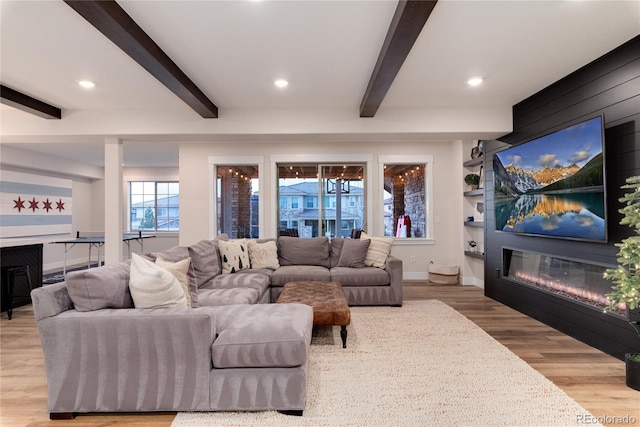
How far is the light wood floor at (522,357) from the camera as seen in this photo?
2.03m

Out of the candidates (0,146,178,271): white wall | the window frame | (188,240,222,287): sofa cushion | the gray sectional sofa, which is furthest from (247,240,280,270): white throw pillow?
the window frame

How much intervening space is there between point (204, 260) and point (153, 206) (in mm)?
6325

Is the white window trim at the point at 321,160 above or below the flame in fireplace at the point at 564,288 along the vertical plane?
above

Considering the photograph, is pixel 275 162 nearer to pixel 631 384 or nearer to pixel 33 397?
pixel 33 397

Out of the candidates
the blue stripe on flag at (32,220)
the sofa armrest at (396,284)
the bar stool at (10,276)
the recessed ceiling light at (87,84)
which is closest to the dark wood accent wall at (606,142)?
the sofa armrest at (396,284)

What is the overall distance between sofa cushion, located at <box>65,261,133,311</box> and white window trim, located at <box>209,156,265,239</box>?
3.97 m

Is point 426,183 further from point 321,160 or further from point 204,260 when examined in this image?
point 204,260

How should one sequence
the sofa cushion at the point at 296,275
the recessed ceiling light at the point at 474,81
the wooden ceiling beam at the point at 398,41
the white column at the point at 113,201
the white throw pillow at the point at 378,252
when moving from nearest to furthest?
the wooden ceiling beam at the point at 398,41, the recessed ceiling light at the point at 474,81, the sofa cushion at the point at 296,275, the white column at the point at 113,201, the white throw pillow at the point at 378,252

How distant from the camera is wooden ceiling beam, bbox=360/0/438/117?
2.11 m

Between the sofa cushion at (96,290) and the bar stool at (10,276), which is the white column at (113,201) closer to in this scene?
the bar stool at (10,276)

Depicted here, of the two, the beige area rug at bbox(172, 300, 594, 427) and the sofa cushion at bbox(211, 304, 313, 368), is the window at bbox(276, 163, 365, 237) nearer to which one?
the beige area rug at bbox(172, 300, 594, 427)

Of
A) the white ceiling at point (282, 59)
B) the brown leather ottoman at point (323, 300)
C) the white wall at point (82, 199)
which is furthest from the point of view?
the white wall at point (82, 199)

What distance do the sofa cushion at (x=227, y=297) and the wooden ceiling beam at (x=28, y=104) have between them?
2879 millimetres

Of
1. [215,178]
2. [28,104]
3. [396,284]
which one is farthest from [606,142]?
[28,104]
